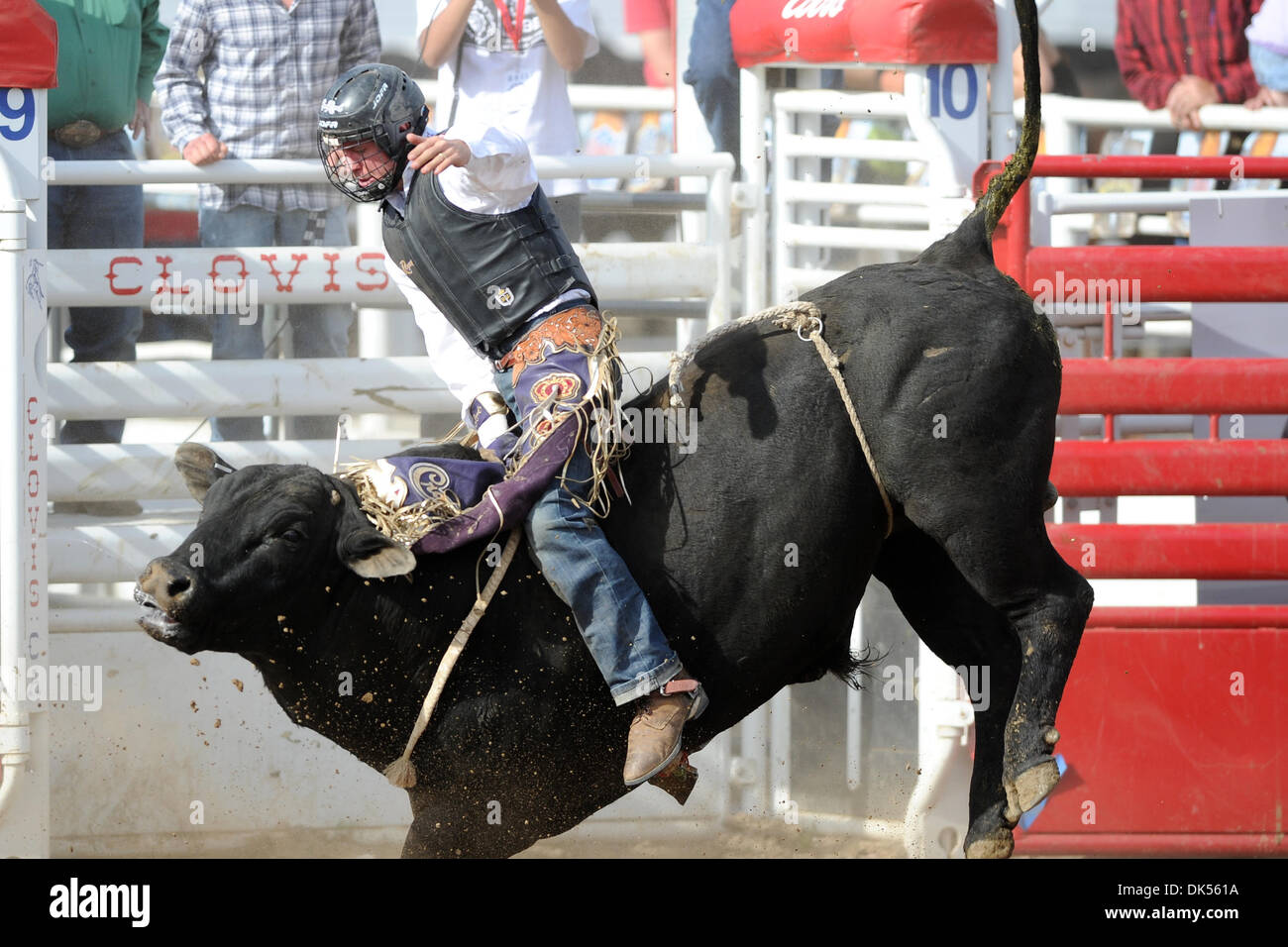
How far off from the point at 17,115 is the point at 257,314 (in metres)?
1.35

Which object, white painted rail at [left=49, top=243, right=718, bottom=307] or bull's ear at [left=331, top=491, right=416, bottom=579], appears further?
white painted rail at [left=49, top=243, right=718, bottom=307]

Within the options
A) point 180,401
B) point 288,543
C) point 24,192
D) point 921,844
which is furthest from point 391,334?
point 288,543

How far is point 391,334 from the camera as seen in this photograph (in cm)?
740

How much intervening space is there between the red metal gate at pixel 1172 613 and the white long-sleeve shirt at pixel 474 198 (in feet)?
6.63

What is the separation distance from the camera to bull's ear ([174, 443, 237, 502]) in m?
3.60

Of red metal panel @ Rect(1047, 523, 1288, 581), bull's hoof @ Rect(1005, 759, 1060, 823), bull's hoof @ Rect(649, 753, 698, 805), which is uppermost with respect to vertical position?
red metal panel @ Rect(1047, 523, 1288, 581)

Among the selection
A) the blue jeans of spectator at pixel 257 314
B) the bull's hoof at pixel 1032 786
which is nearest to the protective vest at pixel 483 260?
the bull's hoof at pixel 1032 786

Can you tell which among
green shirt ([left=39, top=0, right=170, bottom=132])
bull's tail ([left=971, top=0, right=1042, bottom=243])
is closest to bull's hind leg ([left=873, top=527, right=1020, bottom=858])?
bull's tail ([left=971, top=0, right=1042, bottom=243])

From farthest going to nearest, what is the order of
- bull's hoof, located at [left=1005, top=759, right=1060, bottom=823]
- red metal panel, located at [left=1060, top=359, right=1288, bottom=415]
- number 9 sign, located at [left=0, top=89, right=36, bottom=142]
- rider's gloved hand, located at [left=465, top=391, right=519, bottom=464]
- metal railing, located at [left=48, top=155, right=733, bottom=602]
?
metal railing, located at [left=48, top=155, right=733, bottom=602], red metal panel, located at [left=1060, top=359, right=1288, bottom=415], number 9 sign, located at [left=0, top=89, right=36, bottom=142], rider's gloved hand, located at [left=465, top=391, right=519, bottom=464], bull's hoof, located at [left=1005, top=759, right=1060, bottom=823]

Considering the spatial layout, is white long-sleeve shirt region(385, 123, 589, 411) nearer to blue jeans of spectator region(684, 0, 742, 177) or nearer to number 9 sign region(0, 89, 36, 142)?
number 9 sign region(0, 89, 36, 142)

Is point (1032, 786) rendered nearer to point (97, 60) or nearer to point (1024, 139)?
point (1024, 139)

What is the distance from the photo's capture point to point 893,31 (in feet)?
16.9

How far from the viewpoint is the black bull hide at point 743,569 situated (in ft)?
11.8

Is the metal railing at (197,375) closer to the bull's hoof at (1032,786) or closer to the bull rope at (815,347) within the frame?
the bull rope at (815,347)
